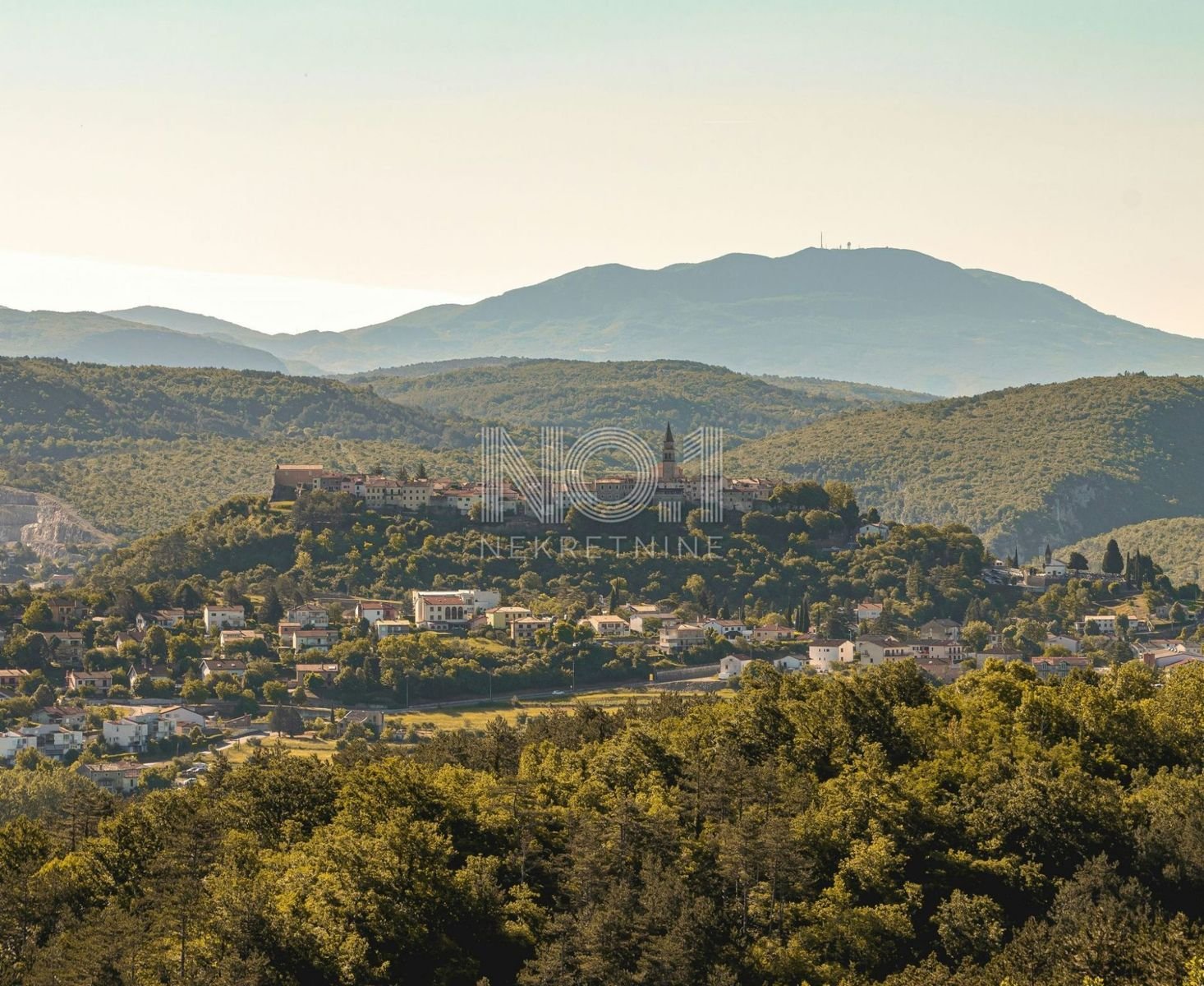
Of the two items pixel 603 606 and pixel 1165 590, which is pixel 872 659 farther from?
pixel 1165 590

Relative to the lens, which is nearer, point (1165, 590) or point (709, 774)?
point (709, 774)

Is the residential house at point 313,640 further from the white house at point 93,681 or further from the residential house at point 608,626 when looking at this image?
the residential house at point 608,626

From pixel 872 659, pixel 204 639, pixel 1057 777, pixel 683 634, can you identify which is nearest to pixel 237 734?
pixel 204 639

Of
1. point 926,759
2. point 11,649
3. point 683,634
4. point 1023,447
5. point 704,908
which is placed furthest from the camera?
point 1023,447

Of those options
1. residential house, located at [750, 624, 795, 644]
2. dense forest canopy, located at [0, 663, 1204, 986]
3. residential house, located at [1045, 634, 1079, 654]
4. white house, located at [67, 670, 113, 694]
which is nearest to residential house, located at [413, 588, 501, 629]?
residential house, located at [750, 624, 795, 644]

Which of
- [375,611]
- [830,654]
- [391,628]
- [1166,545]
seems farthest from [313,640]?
[1166,545]

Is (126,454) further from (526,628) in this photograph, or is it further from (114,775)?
(114,775)

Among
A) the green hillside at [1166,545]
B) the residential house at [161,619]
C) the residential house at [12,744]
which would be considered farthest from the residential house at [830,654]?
the green hillside at [1166,545]
